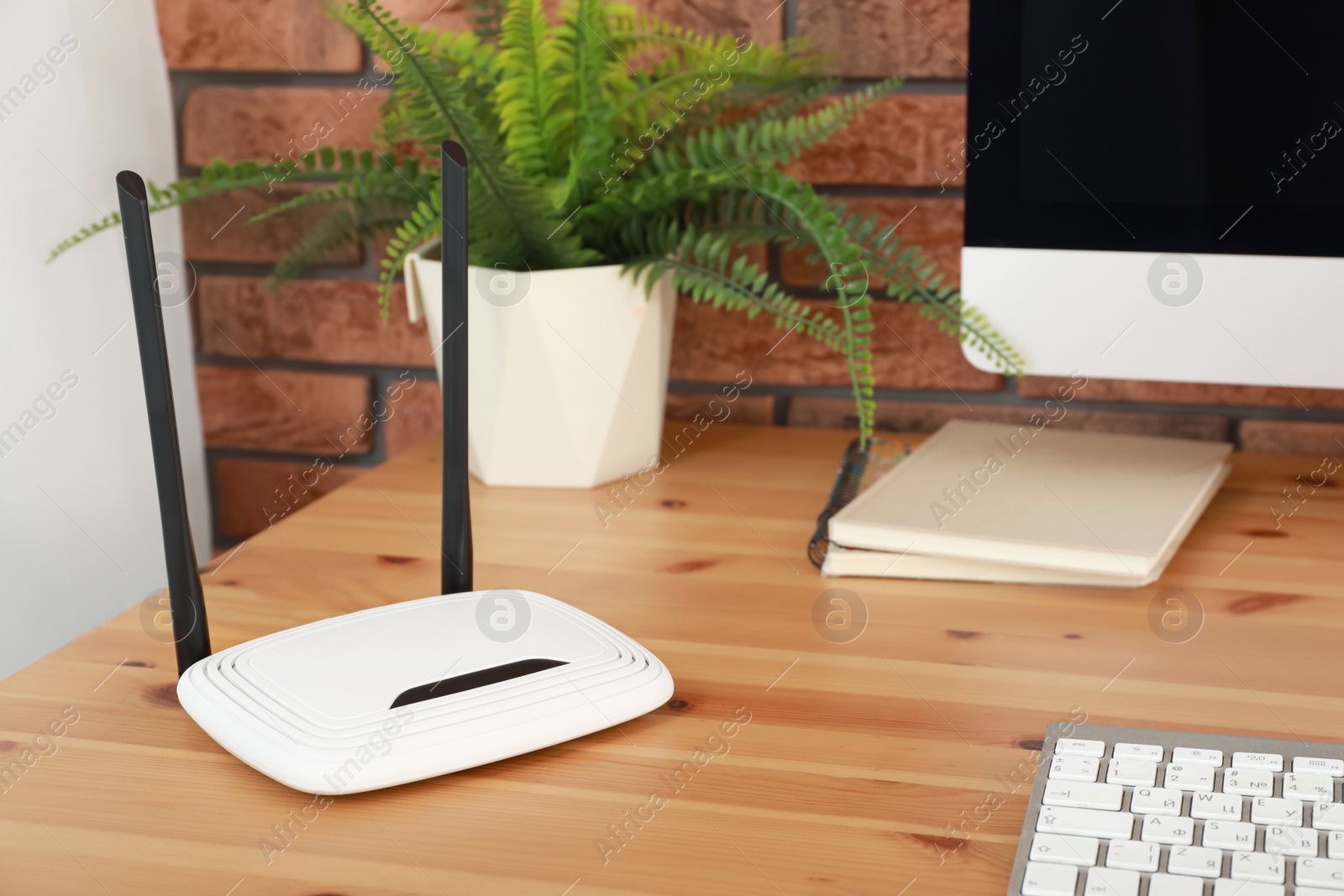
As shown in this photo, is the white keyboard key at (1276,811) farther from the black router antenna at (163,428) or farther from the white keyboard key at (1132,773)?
the black router antenna at (163,428)

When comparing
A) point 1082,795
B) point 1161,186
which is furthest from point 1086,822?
point 1161,186

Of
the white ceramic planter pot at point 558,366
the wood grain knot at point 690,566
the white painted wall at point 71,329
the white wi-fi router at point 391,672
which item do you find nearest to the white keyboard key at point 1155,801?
the white wi-fi router at point 391,672

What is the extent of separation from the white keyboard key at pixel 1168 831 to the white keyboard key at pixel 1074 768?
3cm

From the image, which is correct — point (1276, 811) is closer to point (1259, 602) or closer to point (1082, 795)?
point (1082, 795)

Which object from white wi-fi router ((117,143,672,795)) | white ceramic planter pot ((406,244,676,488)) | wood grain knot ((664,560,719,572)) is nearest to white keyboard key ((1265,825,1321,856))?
white wi-fi router ((117,143,672,795))

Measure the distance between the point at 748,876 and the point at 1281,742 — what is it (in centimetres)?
21

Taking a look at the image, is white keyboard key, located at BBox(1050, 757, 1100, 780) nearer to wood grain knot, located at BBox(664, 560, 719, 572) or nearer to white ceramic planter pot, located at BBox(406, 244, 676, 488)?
wood grain knot, located at BBox(664, 560, 719, 572)

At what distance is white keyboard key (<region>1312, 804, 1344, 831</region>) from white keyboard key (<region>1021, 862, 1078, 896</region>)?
0.09 meters

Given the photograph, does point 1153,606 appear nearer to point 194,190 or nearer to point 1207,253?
point 1207,253

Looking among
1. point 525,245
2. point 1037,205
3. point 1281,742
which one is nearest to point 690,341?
point 525,245

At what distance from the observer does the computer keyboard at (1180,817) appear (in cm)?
36

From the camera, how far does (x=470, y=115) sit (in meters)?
0.70

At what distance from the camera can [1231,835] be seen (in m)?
0.38

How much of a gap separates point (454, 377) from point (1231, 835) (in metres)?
0.39
